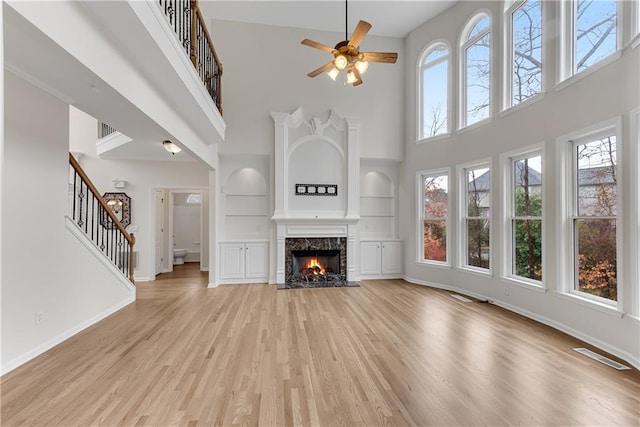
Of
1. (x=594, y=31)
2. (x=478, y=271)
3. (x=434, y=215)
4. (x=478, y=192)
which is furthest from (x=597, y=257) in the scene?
(x=434, y=215)

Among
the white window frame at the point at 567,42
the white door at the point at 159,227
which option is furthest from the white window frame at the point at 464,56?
the white door at the point at 159,227

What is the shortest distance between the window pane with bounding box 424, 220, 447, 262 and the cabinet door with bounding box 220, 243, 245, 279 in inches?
152

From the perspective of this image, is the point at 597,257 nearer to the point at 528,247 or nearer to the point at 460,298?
the point at 528,247

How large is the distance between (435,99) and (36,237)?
6.54 m

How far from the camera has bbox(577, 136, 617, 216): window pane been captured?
10.1 ft

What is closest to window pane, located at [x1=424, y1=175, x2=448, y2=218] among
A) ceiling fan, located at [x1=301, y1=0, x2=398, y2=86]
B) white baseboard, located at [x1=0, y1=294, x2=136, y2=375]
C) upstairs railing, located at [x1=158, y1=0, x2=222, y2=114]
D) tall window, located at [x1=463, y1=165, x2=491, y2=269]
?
tall window, located at [x1=463, y1=165, x2=491, y2=269]

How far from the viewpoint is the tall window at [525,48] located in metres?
3.96

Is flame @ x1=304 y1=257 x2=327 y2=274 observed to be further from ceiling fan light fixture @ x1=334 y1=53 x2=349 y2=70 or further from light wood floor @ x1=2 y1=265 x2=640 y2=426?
ceiling fan light fixture @ x1=334 y1=53 x2=349 y2=70

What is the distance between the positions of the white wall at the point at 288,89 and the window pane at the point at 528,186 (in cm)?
258

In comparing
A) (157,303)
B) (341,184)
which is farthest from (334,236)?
(157,303)

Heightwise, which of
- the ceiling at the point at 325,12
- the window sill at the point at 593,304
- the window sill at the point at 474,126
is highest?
the ceiling at the point at 325,12

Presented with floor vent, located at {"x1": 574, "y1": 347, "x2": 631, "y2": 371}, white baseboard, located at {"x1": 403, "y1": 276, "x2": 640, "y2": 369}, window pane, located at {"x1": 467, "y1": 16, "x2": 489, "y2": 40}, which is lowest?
floor vent, located at {"x1": 574, "y1": 347, "x2": 631, "y2": 371}

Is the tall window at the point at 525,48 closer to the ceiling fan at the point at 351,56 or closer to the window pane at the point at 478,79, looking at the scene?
the window pane at the point at 478,79

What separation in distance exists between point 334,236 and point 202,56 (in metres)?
4.01
